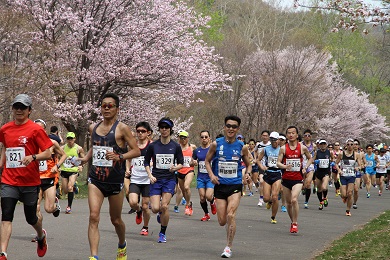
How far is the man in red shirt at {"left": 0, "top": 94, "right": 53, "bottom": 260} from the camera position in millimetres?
8609

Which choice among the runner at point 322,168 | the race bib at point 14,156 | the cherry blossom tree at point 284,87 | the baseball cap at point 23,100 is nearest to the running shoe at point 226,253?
the race bib at point 14,156

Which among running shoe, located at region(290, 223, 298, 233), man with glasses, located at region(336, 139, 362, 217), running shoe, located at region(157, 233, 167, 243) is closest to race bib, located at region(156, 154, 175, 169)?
running shoe, located at region(157, 233, 167, 243)

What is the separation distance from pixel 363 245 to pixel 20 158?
5.81m

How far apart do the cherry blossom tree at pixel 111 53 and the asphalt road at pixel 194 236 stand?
816 cm

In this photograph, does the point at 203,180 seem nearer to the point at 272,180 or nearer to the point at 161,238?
the point at 272,180

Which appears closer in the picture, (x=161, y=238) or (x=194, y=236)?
(x=161, y=238)

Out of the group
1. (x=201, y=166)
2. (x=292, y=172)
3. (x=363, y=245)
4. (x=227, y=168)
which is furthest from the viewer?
(x=201, y=166)

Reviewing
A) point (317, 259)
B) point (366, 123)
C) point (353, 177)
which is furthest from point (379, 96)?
point (317, 259)

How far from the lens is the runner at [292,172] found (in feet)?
44.4

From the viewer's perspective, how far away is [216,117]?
46594 mm

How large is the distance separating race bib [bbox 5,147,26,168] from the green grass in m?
4.27

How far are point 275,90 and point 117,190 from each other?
36.6 metres

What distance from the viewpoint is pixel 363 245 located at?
11734 millimetres

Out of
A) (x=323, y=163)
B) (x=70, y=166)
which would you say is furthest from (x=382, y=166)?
(x=70, y=166)
